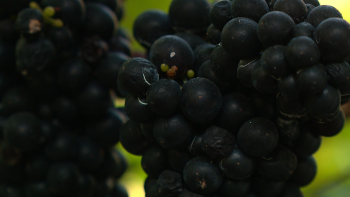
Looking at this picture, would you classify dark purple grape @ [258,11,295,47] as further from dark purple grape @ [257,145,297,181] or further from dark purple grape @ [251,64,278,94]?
dark purple grape @ [257,145,297,181]

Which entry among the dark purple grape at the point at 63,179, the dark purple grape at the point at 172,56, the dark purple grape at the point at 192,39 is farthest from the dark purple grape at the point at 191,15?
the dark purple grape at the point at 63,179

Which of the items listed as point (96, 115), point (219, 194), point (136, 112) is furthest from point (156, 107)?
point (96, 115)

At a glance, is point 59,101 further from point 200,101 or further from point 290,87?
point 290,87

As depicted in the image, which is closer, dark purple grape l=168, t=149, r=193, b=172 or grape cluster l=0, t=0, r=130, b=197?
dark purple grape l=168, t=149, r=193, b=172

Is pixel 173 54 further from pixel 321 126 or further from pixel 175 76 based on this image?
pixel 321 126

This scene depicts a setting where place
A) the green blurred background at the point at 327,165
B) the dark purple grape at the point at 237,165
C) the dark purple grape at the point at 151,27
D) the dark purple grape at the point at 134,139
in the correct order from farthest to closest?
1. the green blurred background at the point at 327,165
2. the dark purple grape at the point at 151,27
3. the dark purple grape at the point at 134,139
4. the dark purple grape at the point at 237,165

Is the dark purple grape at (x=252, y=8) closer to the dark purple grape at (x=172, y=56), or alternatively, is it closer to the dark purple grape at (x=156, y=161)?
the dark purple grape at (x=172, y=56)

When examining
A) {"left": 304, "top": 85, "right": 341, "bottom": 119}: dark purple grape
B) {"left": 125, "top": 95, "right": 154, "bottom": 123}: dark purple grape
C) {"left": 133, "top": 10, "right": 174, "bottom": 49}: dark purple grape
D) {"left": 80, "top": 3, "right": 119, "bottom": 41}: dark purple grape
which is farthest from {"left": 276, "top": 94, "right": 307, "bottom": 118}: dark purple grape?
{"left": 80, "top": 3, "right": 119, "bottom": 41}: dark purple grape

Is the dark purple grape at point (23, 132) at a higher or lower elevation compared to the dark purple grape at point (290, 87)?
lower
